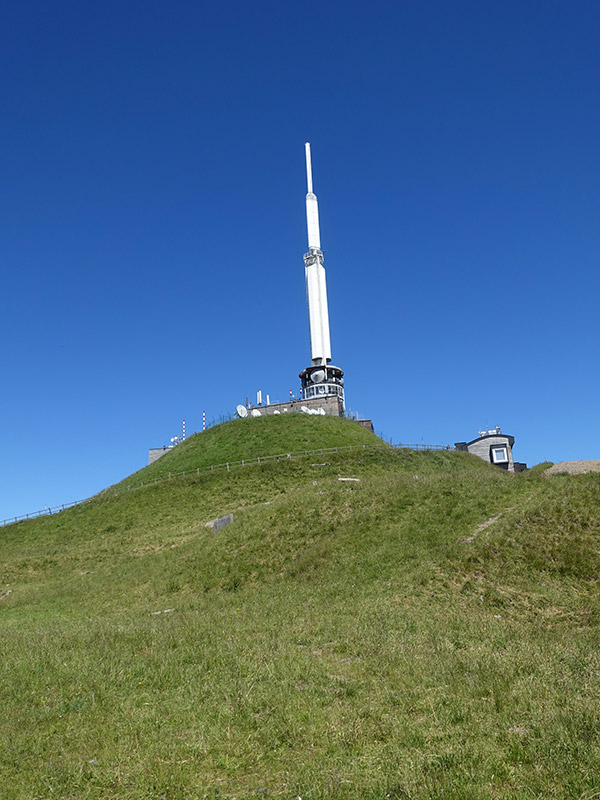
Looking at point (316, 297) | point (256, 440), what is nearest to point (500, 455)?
point (316, 297)

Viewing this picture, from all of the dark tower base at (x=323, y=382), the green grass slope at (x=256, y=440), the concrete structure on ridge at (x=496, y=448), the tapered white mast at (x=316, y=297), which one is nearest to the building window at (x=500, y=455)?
the concrete structure on ridge at (x=496, y=448)

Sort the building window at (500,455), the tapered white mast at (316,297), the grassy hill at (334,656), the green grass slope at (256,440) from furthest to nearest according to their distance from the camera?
the tapered white mast at (316,297) → the building window at (500,455) → the green grass slope at (256,440) → the grassy hill at (334,656)

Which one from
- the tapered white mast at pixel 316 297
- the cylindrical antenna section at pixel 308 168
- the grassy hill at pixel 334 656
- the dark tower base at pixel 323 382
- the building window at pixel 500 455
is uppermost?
the cylindrical antenna section at pixel 308 168

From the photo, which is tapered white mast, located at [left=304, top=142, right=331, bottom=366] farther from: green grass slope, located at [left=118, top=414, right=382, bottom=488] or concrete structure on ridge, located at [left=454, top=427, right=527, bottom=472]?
concrete structure on ridge, located at [left=454, top=427, right=527, bottom=472]

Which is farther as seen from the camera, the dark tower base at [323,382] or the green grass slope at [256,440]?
the dark tower base at [323,382]

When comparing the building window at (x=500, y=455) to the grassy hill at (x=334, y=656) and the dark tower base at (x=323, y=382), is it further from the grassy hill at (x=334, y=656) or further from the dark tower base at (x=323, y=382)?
the grassy hill at (x=334, y=656)

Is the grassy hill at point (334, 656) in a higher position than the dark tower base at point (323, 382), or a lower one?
lower

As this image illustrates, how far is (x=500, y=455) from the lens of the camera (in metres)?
110

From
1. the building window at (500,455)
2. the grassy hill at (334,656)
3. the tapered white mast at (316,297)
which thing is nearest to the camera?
the grassy hill at (334,656)

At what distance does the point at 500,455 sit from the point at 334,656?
10346cm

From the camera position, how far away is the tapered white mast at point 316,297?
113 m

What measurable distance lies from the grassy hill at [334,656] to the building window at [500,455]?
76.0 m

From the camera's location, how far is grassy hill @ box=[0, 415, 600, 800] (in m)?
8.71

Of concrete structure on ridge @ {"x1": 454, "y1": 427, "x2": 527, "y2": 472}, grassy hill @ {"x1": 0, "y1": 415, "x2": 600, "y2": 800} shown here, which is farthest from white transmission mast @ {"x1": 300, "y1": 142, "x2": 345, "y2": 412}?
grassy hill @ {"x1": 0, "y1": 415, "x2": 600, "y2": 800}
